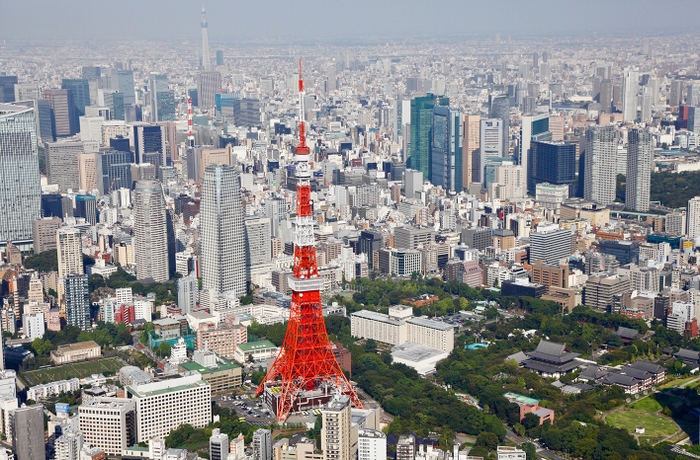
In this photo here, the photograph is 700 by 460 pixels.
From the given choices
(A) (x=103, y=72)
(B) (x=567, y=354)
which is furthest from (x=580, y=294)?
(A) (x=103, y=72)

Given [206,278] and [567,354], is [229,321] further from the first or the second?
[567,354]

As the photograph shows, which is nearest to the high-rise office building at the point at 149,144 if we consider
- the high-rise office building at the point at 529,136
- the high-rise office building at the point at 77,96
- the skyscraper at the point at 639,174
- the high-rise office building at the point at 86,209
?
the high-rise office building at the point at 77,96

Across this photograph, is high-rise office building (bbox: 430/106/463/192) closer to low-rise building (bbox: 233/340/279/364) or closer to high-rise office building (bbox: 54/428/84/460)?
low-rise building (bbox: 233/340/279/364)

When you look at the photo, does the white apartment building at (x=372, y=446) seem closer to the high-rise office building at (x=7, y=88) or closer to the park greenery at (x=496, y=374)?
the park greenery at (x=496, y=374)

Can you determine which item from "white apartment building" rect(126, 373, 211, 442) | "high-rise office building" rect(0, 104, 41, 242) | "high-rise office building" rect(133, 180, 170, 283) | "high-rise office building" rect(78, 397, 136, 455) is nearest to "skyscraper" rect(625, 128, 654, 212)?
"high-rise office building" rect(133, 180, 170, 283)

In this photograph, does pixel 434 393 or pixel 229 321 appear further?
pixel 229 321
